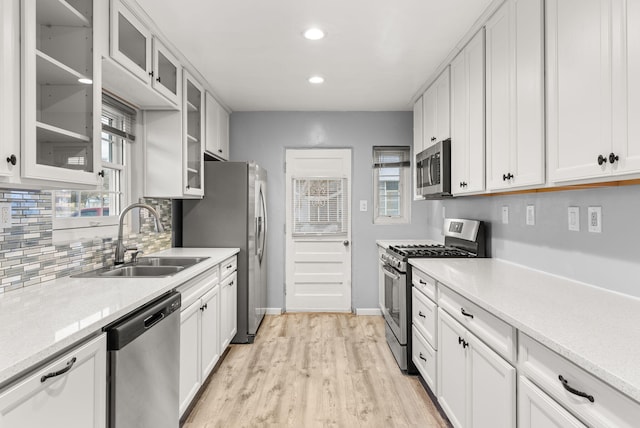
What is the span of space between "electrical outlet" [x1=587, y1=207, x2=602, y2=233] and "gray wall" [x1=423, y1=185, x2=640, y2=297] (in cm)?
2

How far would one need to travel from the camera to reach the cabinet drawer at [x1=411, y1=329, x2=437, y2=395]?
7.53 ft

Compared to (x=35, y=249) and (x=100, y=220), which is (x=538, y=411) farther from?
(x=100, y=220)

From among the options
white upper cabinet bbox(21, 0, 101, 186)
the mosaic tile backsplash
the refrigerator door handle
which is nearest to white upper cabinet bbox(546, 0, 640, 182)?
white upper cabinet bbox(21, 0, 101, 186)

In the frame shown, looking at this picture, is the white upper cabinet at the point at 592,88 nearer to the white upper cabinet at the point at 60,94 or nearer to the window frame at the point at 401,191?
the white upper cabinet at the point at 60,94

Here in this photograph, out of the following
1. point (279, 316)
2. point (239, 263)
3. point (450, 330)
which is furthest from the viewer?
point (279, 316)

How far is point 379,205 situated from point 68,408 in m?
3.70

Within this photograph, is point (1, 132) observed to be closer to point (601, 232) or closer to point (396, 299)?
point (601, 232)

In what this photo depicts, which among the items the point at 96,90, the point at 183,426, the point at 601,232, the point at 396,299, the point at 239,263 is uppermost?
the point at 96,90

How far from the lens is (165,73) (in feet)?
8.52

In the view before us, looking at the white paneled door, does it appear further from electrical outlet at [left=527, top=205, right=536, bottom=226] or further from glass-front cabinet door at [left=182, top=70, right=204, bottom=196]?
electrical outlet at [left=527, top=205, right=536, bottom=226]

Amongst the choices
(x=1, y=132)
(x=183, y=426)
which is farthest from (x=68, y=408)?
(x=183, y=426)

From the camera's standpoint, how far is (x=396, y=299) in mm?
3029

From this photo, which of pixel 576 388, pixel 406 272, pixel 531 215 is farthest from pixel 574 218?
pixel 406 272

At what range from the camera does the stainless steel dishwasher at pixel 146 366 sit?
1.39 metres
